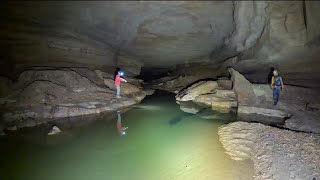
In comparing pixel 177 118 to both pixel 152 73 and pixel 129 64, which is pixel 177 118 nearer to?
pixel 129 64

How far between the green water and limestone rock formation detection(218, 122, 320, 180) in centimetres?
45

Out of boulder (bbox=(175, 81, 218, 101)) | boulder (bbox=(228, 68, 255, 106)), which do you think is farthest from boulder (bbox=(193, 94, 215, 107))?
boulder (bbox=(228, 68, 255, 106))

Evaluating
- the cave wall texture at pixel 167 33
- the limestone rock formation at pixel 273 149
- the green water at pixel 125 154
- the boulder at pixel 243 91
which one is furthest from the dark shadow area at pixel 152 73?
the limestone rock formation at pixel 273 149

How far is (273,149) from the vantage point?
354 inches

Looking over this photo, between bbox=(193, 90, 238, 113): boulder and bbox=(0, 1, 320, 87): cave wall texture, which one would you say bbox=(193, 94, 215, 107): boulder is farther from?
bbox=(0, 1, 320, 87): cave wall texture

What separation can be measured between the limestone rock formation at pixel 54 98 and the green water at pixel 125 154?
7.36ft

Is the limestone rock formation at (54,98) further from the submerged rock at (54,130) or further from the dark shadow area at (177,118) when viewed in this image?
the dark shadow area at (177,118)

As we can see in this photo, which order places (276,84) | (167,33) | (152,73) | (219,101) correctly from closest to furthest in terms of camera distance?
(276,84) → (219,101) → (167,33) → (152,73)

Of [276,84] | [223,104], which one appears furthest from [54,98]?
[276,84]

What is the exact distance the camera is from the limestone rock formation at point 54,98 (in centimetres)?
1337

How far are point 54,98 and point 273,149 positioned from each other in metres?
12.5

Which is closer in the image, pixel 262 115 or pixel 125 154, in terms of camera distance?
pixel 125 154

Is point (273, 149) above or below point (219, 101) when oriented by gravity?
below

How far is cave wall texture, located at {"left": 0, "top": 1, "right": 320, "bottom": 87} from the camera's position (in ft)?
46.7
